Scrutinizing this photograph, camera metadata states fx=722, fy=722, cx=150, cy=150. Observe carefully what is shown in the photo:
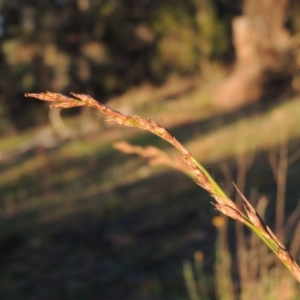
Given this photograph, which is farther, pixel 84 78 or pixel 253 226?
pixel 84 78

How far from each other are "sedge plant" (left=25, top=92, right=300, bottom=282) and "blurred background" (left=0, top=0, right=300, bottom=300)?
1.35 ft

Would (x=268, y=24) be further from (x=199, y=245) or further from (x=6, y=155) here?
(x=199, y=245)

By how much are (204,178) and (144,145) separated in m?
8.94

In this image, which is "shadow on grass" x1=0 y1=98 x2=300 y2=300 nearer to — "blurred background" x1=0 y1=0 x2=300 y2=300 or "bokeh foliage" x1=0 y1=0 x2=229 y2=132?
"blurred background" x1=0 y1=0 x2=300 y2=300

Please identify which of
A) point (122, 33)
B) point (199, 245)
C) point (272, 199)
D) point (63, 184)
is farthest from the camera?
point (122, 33)

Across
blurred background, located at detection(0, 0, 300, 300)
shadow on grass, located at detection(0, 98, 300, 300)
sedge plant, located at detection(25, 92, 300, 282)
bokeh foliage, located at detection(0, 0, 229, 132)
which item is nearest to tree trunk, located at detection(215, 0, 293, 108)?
blurred background, located at detection(0, 0, 300, 300)

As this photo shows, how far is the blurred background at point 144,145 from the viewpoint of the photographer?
433cm

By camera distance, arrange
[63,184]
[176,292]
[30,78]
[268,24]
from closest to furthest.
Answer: [176,292] < [63,184] < [268,24] < [30,78]

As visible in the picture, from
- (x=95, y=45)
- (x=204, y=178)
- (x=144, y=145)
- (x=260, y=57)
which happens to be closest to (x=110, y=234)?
(x=144, y=145)

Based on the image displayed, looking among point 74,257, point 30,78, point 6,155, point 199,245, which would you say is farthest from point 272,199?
point 30,78

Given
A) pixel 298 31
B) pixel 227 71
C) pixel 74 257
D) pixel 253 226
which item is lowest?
pixel 227 71

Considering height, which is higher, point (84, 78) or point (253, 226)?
point (253, 226)

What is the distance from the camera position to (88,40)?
17.2m

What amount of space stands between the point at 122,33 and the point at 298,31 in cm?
460
